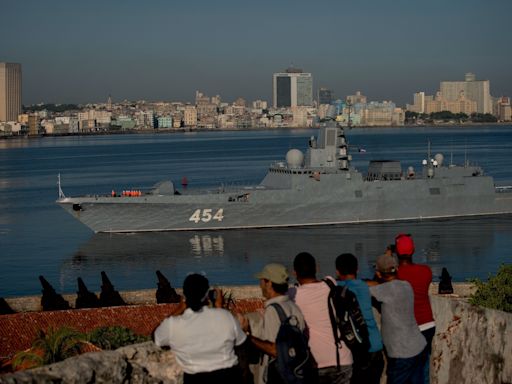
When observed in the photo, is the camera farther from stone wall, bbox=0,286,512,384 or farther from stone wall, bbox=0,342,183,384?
stone wall, bbox=0,286,512,384

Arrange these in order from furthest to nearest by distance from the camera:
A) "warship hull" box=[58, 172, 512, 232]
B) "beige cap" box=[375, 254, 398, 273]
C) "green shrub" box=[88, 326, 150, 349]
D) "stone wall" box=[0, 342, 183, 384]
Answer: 1. "warship hull" box=[58, 172, 512, 232]
2. "green shrub" box=[88, 326, 150, 349]
3. "beige cap" box=[375, 254, 398, 273]
4. "stone wall" box=[0, 342, 183, 384]

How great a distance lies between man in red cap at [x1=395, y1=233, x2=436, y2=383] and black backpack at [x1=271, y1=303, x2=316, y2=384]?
4.08ft

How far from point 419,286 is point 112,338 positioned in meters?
3.60

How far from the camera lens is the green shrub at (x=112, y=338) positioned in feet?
27.9

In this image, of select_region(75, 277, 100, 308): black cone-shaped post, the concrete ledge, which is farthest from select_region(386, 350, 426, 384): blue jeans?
select_region(75, 277, 100, 308): black cone-shaped post

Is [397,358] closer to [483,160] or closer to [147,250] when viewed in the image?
[147,250]

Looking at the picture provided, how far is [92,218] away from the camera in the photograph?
36812mm

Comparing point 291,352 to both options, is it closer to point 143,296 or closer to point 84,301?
point 84,301

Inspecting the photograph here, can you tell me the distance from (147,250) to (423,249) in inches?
373

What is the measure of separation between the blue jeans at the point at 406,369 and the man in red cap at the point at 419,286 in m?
0.12

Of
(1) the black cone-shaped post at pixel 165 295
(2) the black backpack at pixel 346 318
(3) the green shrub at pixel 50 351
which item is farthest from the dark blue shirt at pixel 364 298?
(1) the black cone-shaped post at pixel 165 295

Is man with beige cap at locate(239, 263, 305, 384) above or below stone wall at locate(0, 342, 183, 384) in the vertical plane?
above

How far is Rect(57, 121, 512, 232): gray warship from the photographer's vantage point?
1441 inches

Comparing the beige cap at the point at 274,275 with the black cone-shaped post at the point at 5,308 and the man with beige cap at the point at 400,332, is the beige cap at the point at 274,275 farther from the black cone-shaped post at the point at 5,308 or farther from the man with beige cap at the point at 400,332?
the black cone-shaped post at the point at 5,308
